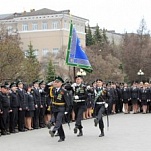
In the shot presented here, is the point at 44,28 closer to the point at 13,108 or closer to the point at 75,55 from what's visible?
the point at 75,55

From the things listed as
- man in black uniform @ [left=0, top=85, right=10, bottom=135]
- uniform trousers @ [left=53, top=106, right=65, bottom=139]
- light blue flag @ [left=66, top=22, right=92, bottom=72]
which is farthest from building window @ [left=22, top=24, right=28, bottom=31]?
uniform trousers @ [left=53, top=106, right=65, bottom=139]

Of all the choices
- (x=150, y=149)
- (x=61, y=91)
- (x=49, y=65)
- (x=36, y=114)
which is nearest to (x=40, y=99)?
(x=36, y=114)

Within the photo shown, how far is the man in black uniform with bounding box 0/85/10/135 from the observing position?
1666cm

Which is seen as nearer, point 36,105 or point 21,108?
point 21,108

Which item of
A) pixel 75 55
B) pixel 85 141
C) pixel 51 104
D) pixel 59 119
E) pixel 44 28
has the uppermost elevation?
pixel 44 28

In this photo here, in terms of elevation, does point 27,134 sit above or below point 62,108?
below

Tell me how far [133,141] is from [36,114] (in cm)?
642

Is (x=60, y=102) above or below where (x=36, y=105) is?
above

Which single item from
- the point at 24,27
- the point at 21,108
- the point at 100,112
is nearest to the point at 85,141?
the point at 100,112

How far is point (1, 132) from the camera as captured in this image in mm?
16781

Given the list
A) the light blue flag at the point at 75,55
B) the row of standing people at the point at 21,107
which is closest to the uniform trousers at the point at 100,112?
the light blue flag at the point at 75,55

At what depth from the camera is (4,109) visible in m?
16.8

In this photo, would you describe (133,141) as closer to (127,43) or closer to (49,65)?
(49,65)

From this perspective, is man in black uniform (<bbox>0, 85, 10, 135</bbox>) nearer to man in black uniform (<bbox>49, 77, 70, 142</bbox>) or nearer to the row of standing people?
the row of standing people
